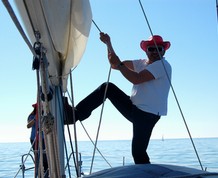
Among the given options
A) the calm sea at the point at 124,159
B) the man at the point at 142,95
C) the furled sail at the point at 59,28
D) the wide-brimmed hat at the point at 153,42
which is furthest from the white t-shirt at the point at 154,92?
the calm sea at the point at 124,159

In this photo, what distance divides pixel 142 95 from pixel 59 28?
2.66 feet

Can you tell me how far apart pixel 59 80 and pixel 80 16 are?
1.93 ft

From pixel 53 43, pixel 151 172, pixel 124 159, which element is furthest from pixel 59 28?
pixel 124 159

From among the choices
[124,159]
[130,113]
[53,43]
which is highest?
[53,43]

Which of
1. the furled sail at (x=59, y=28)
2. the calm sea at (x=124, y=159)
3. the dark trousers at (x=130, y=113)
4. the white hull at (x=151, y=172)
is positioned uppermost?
the furled sail at (x=59, y=28)

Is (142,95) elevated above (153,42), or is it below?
below

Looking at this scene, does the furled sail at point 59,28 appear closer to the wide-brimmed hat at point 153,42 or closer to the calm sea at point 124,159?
the wide-brimmed hat at point 153,42

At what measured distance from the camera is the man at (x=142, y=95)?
9.22 feet

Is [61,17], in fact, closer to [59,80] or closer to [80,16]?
[80,16]

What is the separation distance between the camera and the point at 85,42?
8.94 ft

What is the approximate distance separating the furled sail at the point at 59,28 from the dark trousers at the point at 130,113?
243 millimetres

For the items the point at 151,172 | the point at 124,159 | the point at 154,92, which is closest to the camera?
the point at 151,172

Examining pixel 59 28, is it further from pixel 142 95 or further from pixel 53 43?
pixel 142 95

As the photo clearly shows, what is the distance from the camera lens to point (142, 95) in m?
2.89
